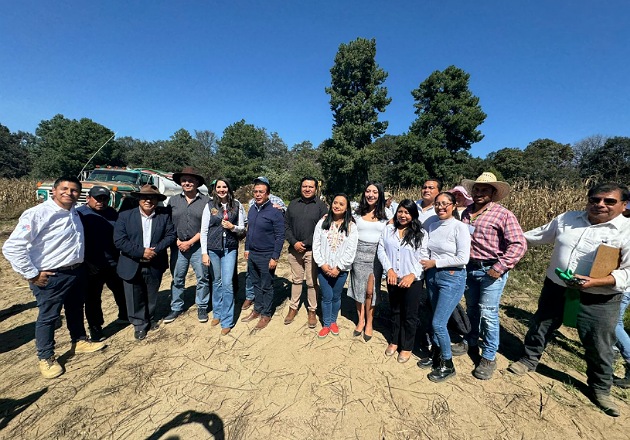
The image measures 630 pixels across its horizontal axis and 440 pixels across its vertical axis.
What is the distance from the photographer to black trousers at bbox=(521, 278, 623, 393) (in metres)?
2.30

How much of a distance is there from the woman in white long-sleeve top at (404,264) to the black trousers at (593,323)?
122 cm

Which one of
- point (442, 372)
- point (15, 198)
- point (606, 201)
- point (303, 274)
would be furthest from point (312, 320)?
point (15, 198)

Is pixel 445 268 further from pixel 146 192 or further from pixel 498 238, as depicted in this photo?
pixel 146 192

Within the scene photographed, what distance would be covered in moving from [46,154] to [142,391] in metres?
49.5

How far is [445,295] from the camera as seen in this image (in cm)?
265

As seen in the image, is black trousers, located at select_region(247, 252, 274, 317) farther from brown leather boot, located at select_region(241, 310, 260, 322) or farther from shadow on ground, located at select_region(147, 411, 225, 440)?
shadow on ground, located at select_region(147, 411, 225, 440)

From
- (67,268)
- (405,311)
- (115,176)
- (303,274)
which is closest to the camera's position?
(67,268)

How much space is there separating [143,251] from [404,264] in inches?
121

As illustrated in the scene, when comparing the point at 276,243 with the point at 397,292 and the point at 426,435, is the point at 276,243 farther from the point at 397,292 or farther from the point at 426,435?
the point at 426,435

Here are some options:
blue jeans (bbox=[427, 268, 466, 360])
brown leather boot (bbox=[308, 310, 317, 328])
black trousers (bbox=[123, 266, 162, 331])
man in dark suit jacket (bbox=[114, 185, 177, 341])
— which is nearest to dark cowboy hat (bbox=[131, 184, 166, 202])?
man in dark suit jacket (bbox=[114, 185, 177, 341])

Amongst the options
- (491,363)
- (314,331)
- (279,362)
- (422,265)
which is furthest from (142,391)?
(491,363)

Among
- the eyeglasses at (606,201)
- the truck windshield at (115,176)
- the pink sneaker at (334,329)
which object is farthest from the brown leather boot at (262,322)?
the truck windshield at (115,176)

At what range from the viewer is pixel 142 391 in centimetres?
257

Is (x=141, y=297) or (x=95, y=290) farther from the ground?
(x=95, y=290)
